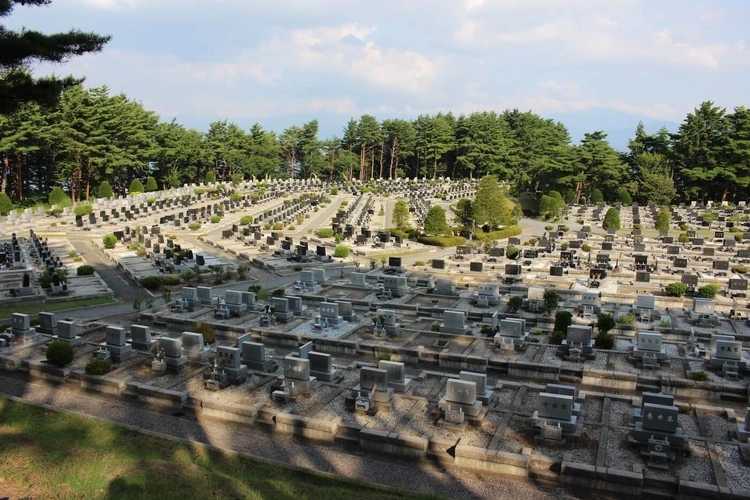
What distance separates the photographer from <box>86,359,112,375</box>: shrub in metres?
16.6

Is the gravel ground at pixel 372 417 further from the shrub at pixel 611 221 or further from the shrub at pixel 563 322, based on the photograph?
the shrub at pixel 611 221

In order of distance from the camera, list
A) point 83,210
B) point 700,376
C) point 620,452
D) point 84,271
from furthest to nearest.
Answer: point 83,210, point 84,271, point 700,376, point 620,452

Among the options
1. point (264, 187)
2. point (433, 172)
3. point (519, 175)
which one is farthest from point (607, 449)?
point (433, 172)

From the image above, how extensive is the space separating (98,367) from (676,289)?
74.8ft

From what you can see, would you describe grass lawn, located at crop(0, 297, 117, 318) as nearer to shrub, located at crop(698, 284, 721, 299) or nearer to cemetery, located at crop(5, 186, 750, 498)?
cemetery, located at crop(5, 186, 750, 498)

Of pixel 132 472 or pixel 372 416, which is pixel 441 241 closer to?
pixel 372 416

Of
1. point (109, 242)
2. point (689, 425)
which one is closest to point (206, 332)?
point (689, 425)

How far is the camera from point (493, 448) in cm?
1245

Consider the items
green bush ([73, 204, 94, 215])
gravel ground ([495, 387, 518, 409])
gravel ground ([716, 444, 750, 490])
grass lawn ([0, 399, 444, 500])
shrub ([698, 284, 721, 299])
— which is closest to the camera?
grass lawn ([0, 399, 444, 500])

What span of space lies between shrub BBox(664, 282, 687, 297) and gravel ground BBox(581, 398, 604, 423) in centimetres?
1325

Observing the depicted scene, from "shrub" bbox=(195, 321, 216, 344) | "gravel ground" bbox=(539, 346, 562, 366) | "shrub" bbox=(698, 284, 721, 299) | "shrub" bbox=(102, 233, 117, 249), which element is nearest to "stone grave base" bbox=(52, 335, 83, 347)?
"shrub" bbox=(195, 321, 216, 344)

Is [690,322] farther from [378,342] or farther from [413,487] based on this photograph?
[413,487]

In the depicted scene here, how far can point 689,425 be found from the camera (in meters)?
13.8

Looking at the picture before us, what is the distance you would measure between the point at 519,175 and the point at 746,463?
76.8m
